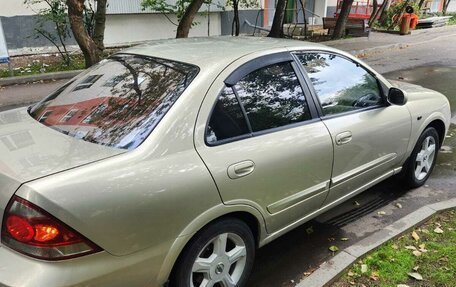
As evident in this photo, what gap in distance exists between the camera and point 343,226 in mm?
3705

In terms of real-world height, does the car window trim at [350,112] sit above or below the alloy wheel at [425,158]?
above

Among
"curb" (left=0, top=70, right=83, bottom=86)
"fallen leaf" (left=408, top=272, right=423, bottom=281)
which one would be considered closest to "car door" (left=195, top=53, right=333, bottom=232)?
"fallen leaf" (left=408, top=272, right=423, bottom=281)

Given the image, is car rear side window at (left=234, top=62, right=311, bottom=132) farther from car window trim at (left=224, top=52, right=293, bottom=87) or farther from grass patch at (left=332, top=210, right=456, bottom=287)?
grass patch at (left=332, top=210, right=456, bottom=287)

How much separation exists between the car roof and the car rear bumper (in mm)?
1235

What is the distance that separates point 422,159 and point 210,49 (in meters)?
2.60

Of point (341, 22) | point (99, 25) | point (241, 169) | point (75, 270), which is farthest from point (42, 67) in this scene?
point (341, 22)

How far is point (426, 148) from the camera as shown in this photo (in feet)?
14.0

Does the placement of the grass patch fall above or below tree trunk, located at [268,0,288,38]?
below

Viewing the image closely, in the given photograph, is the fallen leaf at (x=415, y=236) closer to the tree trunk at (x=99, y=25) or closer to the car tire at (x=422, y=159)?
the car tire at (x=422, y=159)

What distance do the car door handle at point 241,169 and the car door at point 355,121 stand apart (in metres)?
0.84

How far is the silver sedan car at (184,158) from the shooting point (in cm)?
191

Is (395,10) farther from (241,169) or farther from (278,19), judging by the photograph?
(241,169)

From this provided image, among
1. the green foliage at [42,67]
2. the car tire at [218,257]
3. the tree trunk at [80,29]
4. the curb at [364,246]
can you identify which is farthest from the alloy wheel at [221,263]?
the green foliage at [42,67]

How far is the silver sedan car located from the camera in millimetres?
1905
